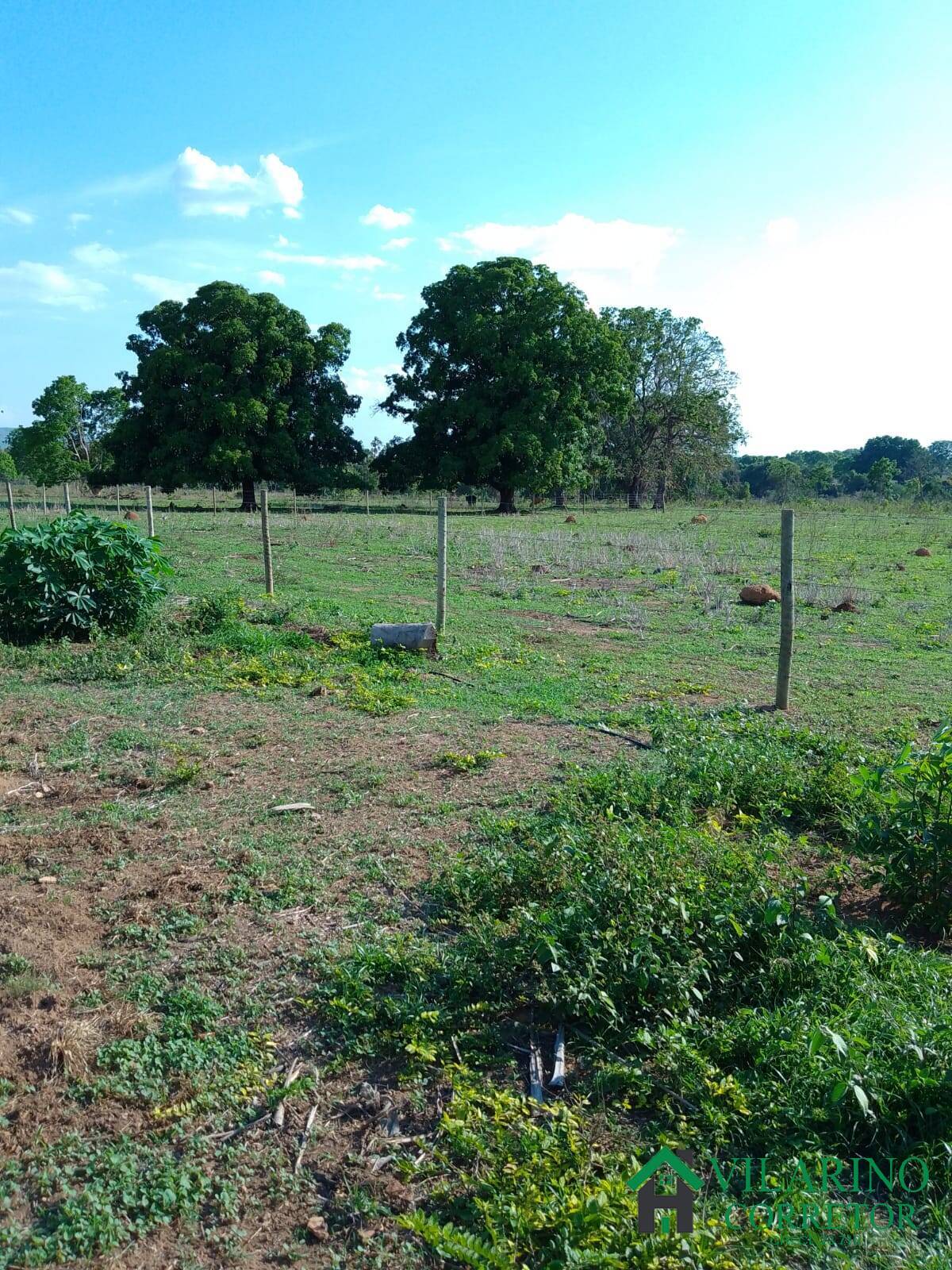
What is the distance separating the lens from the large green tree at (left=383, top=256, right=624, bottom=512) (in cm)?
3288

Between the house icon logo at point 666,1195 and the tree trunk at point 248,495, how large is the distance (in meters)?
31.4

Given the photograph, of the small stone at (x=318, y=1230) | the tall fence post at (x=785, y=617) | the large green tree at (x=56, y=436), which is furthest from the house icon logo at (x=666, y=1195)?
the large green tree at (x=56, y=436)

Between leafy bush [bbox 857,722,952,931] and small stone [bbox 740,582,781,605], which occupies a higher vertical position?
small stone [bbox 740,582,781,605]

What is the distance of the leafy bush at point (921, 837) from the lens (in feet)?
11.8

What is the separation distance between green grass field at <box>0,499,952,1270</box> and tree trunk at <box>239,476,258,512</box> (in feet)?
84.6

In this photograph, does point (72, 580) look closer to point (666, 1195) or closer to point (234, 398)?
point (666, 1195)

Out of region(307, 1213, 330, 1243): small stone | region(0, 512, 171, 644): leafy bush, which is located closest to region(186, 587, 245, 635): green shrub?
region(0, 512, 171, 644): leafy bush

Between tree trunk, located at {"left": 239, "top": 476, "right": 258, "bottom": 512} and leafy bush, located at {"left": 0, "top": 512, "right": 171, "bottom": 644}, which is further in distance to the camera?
tree trunk, located at {"left": 239, "top": 476, "right": 258, "bottom": 512}

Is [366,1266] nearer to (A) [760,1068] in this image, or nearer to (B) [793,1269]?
(B) [793,1269]

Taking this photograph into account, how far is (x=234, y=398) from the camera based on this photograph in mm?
31281

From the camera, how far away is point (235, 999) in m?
3.15

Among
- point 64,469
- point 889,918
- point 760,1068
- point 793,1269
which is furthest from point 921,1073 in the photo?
point 64,469

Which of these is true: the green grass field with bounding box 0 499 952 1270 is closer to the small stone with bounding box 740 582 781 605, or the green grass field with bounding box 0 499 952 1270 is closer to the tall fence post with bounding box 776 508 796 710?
the tall fence post with bounding box 776 508 796 710

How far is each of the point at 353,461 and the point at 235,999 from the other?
33.6 meters
